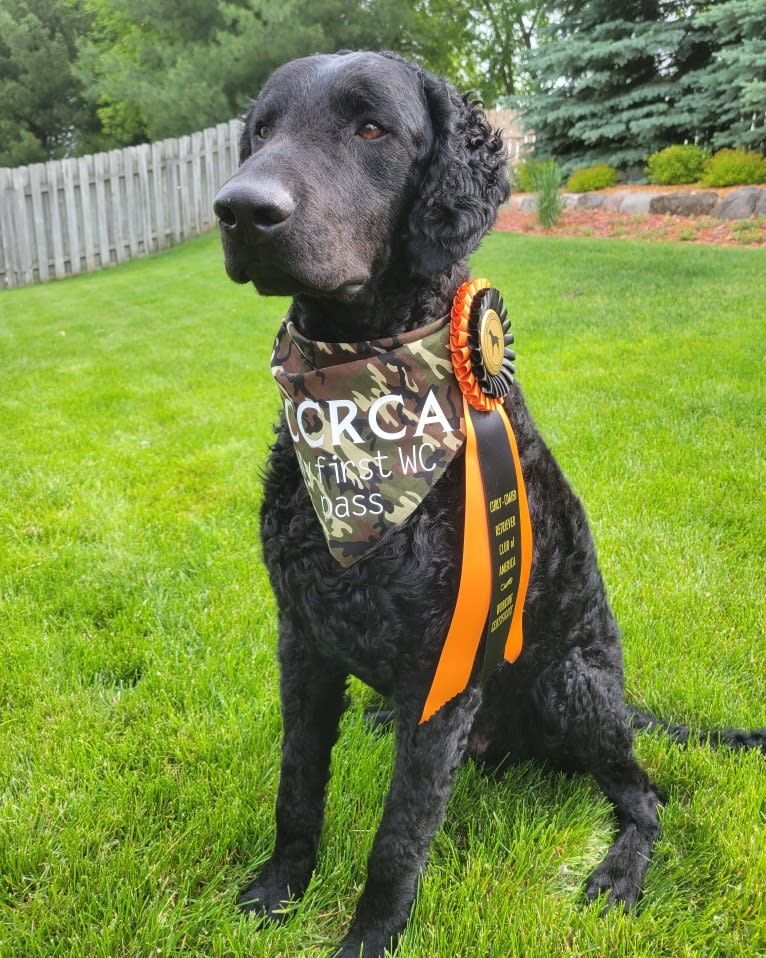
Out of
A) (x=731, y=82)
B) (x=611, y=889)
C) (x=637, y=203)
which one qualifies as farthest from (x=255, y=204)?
(x=731, y=82)

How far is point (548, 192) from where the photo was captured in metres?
11.3

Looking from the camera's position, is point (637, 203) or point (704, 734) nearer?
point (704, 734)

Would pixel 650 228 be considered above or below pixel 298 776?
above

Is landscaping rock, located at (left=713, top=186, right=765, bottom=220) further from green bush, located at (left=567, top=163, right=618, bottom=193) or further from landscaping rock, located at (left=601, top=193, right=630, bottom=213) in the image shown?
green bush, located at (left=567, top=163, right=618, bottom=193)

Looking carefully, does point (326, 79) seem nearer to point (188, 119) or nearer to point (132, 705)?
point (132, 705)

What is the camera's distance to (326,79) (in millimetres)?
1637

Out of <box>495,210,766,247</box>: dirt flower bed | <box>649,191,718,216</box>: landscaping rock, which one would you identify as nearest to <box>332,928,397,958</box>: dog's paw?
<box>495,210,766,247</box>: dirt flower bed

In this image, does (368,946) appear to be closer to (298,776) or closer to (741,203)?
(298,776)

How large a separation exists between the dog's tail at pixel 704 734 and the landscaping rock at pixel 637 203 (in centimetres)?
1089

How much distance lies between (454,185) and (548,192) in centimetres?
1045

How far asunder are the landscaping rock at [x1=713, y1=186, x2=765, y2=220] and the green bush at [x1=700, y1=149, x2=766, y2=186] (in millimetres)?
494

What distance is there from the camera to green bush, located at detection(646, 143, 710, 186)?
11.8 m

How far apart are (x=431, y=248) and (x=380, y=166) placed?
203mm

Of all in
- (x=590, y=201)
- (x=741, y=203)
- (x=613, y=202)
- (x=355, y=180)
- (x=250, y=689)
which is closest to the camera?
(x=355, y=180)
